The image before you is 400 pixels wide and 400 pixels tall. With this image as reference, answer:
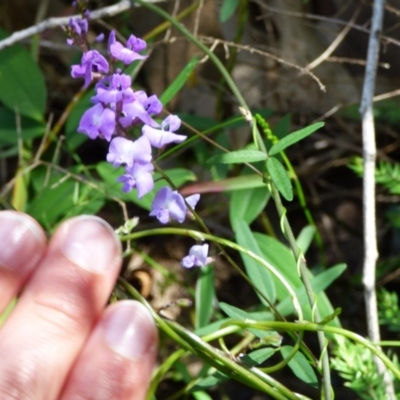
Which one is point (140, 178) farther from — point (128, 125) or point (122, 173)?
point (122, 173)

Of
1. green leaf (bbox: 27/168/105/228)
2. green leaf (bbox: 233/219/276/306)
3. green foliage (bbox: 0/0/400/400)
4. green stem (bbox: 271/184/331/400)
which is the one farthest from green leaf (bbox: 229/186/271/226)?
green stem (bbox: 271/184/331/400)

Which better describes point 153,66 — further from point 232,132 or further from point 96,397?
point 96,397

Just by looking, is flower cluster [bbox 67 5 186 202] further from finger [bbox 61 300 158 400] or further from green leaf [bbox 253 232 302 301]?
green leaf [bbox 253 232 302 301]

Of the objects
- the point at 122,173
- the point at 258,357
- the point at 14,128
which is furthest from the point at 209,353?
the point at 14,128

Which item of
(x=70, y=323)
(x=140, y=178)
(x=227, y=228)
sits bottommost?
(x=227, y=228)

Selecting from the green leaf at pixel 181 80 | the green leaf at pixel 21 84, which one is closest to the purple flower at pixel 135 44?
the green leaf at pixel 181 80

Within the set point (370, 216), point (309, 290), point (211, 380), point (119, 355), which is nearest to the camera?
point (119, 355)

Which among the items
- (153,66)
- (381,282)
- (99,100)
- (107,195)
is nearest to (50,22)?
(107,195)
